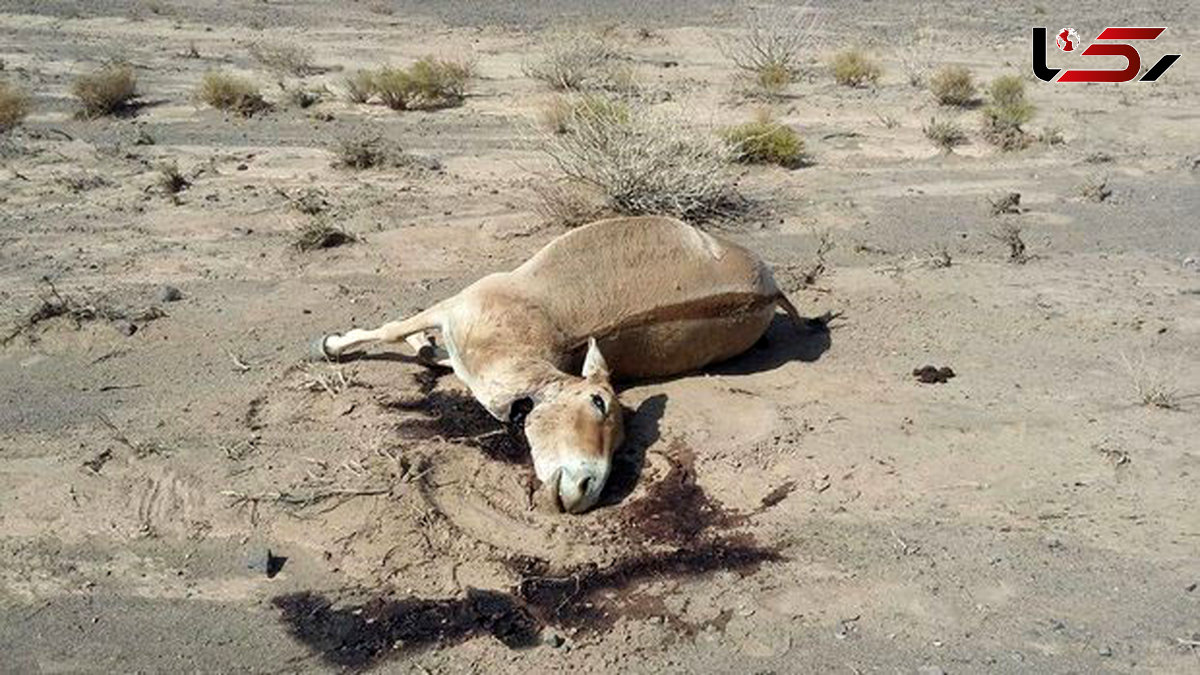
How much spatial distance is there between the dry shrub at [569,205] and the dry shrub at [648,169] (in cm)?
9

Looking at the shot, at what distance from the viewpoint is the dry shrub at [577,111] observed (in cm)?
1172

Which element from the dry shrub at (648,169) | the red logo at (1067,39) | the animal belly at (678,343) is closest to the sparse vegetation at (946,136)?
the dry shrub at (648,169)

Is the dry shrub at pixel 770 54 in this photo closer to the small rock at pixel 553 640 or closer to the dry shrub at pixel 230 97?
the dry shrub at pixel 230 97

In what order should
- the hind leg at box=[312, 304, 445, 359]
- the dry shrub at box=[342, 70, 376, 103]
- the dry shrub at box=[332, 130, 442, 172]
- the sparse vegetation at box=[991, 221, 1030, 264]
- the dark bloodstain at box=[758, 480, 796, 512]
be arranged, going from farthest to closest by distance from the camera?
1. the dry shrub at box=[342, 70, 376, 103]
2. the dry shrub at box=[332, 130, 442, 172]
3. the sparse vegetation at box=[991, 221, 1030, 264]
4. the hind leg at box=[312, 304, 445, 359]
5. the dark bloodstain at box=[758, 480, 796, 512]

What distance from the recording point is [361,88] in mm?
15805

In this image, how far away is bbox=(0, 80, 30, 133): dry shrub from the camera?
13445 millimetres

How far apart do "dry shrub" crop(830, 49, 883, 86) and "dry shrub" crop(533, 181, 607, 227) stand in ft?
26.7

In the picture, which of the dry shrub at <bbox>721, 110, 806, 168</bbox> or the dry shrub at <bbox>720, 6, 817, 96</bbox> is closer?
the dry shrub at <bbox>721, 110, 806, 168</bbox>

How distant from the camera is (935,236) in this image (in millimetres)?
10594

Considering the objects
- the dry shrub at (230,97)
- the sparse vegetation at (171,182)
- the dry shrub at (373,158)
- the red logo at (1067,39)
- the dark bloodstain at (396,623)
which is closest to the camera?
the dark bloodstain at (396,623)

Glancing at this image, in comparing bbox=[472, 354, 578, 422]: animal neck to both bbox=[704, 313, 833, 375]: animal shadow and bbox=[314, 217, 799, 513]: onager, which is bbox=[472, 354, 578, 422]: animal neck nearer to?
bbox=[314, 217, 799, 513]: onager

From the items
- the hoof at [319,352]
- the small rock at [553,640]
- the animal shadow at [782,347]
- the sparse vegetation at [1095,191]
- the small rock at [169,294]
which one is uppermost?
the small rock at [169,294]

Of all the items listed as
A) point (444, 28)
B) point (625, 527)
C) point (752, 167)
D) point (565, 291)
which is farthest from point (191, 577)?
point (444, 28)

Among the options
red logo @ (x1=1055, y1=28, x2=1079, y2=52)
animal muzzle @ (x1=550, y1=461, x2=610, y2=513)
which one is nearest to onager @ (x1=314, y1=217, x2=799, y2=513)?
animal muzzle @ (x1=550, y1=461, x2=610, y2=513)
